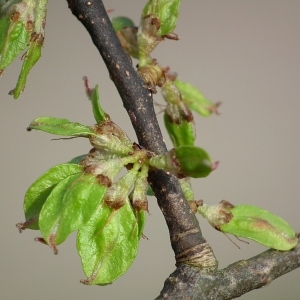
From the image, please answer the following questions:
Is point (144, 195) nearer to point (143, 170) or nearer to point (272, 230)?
point (143, 170)

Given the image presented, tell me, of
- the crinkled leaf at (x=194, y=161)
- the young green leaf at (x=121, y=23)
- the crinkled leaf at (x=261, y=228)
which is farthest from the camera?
the young green leaf at (x=121, y=23)

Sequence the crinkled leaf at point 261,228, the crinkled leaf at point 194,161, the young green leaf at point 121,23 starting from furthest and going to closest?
the young green leaf at point 121,23 → the crinkled leaf at point 261,228 → the crinkled leaf at point 194,161

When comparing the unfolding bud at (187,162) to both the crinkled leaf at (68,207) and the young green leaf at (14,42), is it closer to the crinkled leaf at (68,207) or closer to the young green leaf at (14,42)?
the crinkled leaf at (68,207)

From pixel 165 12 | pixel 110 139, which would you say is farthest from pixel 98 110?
pixel 165 12

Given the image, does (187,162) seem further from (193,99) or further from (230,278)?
(193,99)

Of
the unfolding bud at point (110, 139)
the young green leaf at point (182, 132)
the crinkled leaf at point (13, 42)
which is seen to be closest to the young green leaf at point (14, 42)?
the crinkled leaf at point (13, 42)

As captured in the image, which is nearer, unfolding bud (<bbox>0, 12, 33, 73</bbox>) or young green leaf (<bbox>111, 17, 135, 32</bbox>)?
unfolding bud (<bbox>0, 12, 33, 73</bbox>)

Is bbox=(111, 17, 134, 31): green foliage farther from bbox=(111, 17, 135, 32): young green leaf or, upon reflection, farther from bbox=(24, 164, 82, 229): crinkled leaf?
bbox=(24, 164, 82, 229): crinkled leaf

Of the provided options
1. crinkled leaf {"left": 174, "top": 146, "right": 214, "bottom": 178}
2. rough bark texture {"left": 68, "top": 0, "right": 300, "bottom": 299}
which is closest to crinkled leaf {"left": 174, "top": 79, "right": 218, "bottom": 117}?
rough bark texture {"left": 68, "top": 0, "right": 300, "bottom": 299}
